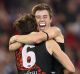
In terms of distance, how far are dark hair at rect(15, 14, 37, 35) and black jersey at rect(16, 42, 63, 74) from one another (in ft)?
0.72

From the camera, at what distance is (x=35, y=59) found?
5512 mm

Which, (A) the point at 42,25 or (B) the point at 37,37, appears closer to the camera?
(B) the point at 37,37

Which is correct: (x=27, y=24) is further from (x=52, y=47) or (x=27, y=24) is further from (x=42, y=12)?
(x=52, y=47)

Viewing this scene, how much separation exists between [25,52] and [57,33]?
46cm

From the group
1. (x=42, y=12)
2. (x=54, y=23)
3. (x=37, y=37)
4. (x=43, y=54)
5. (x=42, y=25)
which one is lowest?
(x=54, y=23)

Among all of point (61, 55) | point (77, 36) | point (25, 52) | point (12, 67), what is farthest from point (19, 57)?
point (77, 36)

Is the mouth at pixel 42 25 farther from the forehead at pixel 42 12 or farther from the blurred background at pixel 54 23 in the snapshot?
the blurred background at pixel 54 23

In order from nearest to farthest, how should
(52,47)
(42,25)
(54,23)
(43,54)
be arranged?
(52,47) < (43,54) < (42,25) < (54,23)

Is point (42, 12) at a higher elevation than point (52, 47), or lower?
higher

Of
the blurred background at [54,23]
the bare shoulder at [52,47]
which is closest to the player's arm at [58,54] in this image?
the bare shoulder at [52,47]

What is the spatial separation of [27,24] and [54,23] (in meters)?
4.90

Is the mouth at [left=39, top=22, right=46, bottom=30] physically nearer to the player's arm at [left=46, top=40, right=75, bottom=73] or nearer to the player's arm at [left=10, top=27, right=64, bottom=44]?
the player's arm at [left=10, top=27, right=64, bottom=44]

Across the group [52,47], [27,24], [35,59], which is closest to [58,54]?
[52,47]

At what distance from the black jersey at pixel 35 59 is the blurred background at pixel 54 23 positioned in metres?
3.46
